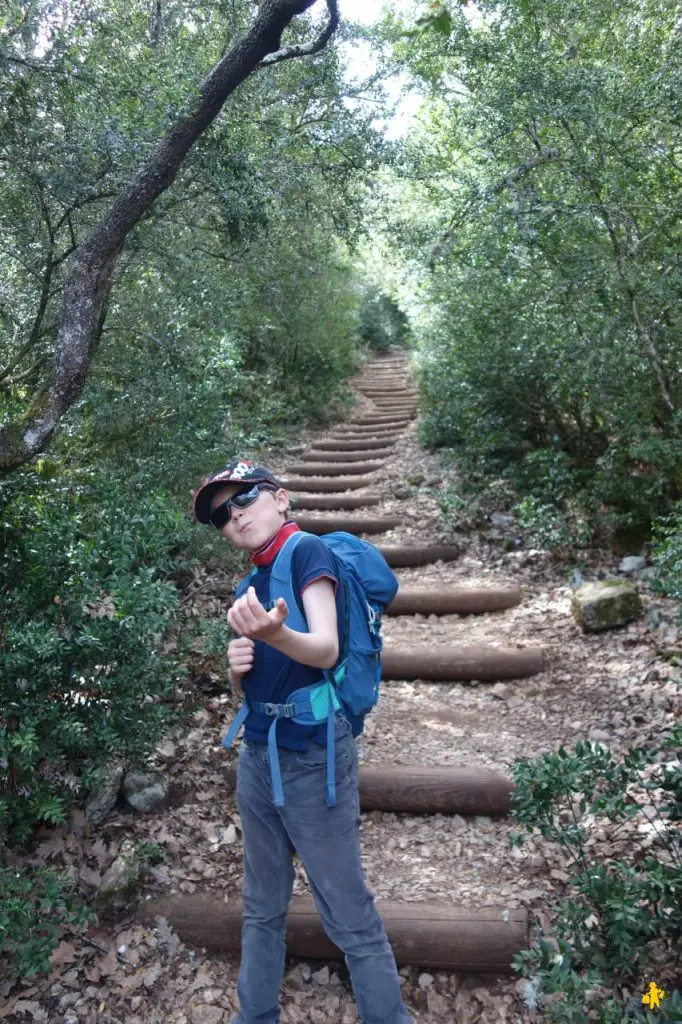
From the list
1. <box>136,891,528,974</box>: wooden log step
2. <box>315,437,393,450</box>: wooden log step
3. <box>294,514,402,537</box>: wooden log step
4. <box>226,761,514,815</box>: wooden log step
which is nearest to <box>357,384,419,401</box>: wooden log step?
<box>315,437,393,450</box>: wooden log step

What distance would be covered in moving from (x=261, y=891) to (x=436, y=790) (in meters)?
1.61

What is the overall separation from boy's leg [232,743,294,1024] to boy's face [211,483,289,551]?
0.66 m

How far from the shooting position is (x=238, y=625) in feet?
5.65

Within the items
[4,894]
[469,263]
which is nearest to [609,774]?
[4,894]

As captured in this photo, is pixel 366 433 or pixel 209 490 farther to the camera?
pixel 366 433

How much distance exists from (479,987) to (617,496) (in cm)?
403

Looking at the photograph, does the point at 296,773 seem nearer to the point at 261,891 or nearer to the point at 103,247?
the point at 261,891

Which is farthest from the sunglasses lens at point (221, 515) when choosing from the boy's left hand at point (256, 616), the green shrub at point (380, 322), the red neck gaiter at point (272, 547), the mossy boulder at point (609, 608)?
the green shrub at point (380, 322)

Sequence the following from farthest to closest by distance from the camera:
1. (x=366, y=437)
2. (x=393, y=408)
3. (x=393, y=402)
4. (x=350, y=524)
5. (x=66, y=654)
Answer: (x=393, y=402) < (x=393, y=408) < (x=366, y=437) < (x=350, y=524) < (x=66, y=654)

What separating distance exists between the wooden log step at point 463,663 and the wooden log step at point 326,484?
410cm

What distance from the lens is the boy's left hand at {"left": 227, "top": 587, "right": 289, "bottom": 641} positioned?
167 centimetres

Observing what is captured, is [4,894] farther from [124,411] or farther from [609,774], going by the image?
[124,411]

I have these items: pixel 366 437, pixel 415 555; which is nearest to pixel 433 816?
pixel 415 555

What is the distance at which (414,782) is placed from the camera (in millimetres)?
3756
